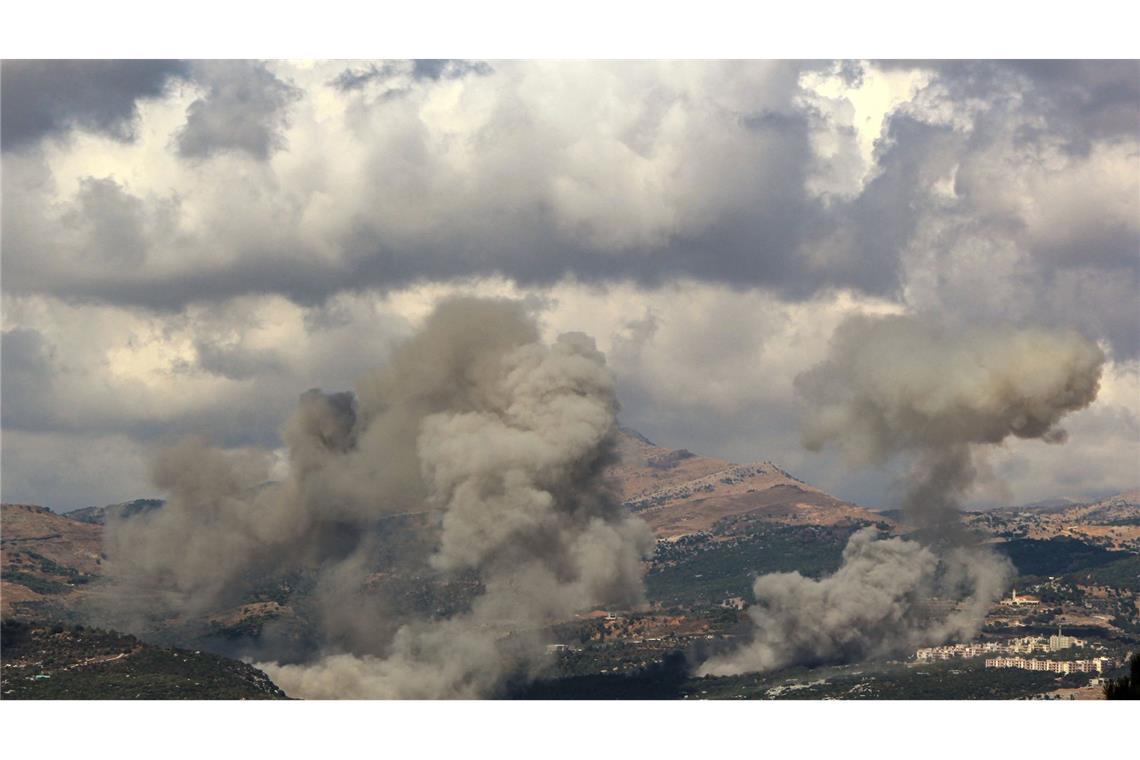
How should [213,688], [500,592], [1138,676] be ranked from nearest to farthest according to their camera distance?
[1138,676] → [500,592] → [213,688]

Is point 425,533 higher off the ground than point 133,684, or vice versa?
point 425,533

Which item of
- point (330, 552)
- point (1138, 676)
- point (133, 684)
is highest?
point (330, 552)

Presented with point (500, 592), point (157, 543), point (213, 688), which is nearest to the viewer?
point (500, 592)

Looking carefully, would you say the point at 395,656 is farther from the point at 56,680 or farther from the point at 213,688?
the point at 56,680

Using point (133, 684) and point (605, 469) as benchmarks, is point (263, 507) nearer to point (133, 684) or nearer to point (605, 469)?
point (133, 684)

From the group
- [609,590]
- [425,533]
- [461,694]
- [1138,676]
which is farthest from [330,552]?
[1138,676]

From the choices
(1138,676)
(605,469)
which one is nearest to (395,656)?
(605,469)

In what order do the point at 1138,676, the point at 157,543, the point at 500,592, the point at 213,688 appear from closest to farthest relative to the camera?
the point at 1138,676, the point at 500,592, the point at 213,688, the point at 157,543

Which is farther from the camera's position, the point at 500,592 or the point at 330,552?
the point at 330,552

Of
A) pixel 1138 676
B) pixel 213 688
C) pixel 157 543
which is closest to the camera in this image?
pixel 1138 676

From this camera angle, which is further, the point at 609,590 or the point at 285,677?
the point at 285,677
